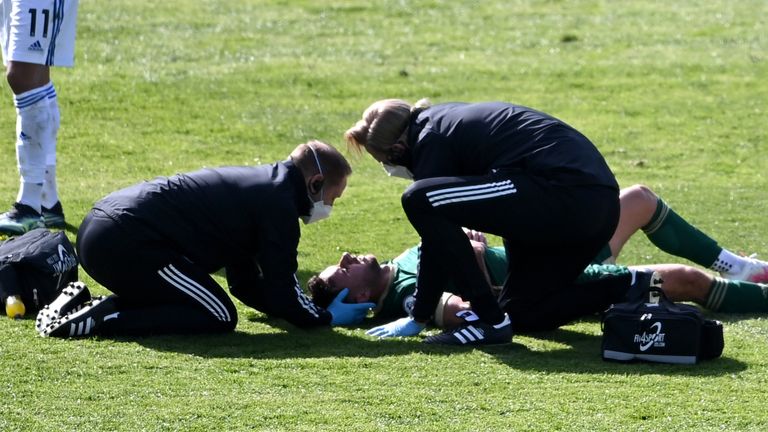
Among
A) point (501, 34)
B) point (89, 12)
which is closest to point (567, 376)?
point (501, 34)

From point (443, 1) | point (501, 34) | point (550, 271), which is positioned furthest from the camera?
point (443, 1)

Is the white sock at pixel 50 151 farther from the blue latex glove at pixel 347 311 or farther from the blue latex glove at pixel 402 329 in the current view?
the blue latex glove at pixel 402 329

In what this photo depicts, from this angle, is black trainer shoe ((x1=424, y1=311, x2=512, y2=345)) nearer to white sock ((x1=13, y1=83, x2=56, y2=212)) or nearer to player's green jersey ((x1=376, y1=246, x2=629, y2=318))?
player's green jersey ((x1=376, y1=246, x2=629, y2=318))

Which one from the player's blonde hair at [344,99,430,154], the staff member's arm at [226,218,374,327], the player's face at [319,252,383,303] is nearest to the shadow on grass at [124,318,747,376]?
the staff member's arm at [226,218,374,327]

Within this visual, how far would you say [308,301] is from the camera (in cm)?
677

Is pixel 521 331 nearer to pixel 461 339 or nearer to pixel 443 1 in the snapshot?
pixel 461 339

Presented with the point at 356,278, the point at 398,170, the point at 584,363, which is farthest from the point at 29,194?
the point at 584,363

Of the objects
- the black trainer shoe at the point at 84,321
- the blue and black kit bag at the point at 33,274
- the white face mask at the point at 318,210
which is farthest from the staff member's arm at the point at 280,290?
the blue and black kit bag at the point at 33,274

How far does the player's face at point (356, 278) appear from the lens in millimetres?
7168

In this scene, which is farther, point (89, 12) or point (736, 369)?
point (89, 12)

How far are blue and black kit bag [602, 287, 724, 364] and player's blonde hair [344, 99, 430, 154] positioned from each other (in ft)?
4.51

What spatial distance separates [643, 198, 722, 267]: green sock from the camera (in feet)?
Result: 24.5

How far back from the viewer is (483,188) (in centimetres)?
625

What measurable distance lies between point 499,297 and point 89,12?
12.2 m
